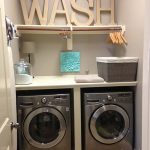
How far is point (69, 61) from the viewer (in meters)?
3.46

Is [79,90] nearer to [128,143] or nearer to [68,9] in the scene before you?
[128,143]

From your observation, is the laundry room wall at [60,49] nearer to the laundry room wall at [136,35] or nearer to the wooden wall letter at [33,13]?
the wooden wall letter at [33,13]

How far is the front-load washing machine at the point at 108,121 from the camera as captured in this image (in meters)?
2.67

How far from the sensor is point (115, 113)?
2.75 meters

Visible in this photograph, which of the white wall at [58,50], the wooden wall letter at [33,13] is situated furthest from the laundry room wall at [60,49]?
the wooden wall letter at [33,13]

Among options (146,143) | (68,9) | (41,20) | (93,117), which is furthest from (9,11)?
(146,143)

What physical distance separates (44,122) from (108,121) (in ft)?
2.67

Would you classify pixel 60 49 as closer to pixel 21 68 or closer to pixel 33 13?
pixel 33 13

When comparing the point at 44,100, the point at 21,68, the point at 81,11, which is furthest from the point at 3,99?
the point at 81,11

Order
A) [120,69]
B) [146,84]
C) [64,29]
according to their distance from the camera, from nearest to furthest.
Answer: [146,84] < [120,69] < [64,29]

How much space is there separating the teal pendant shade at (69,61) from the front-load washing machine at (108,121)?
0.92m

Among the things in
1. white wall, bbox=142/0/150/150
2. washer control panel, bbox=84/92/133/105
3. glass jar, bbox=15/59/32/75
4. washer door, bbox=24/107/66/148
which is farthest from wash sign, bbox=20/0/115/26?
white wall, bbox=142/0/150/150

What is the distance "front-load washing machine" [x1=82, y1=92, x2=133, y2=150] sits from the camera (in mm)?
2674

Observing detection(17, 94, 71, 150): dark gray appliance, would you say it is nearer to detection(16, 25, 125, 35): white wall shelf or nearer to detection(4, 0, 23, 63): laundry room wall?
detection(4, 0, 23, 63): laundry room wall
